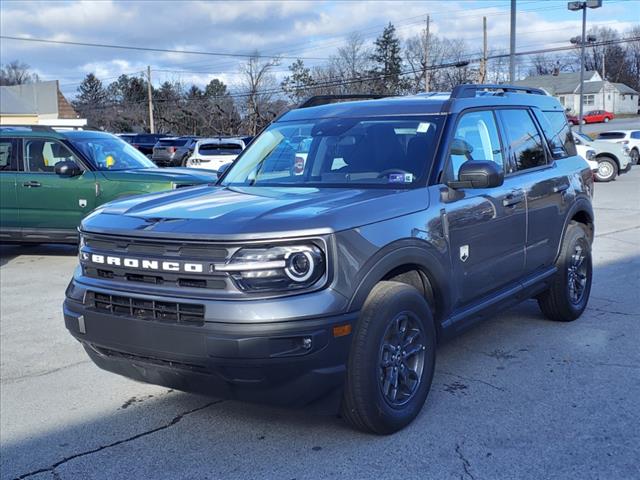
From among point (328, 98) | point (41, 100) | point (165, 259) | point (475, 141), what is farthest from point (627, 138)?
point (41, 100)

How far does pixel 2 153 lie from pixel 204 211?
7.83 m

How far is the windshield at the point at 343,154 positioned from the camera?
4.48 metres

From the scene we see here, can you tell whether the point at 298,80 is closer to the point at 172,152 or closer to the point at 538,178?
the point at 172,152

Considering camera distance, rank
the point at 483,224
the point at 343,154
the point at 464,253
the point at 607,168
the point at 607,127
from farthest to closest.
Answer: the point at 607,127, the point at 607,168, the point at 343,154, the point at 483,224, the point at 464,253

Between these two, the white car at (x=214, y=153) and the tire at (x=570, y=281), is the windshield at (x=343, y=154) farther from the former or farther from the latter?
the white car at (x=214, y=153)

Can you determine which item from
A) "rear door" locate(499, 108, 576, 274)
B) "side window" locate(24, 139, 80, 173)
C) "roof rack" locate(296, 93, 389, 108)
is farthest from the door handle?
"side window" locate(24, 139, 80, 173)

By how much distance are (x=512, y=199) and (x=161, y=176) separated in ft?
20.1

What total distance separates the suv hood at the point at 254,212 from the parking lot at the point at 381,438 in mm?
1246

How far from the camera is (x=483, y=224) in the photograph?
15.3 feet

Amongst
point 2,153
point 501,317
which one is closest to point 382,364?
point 501,317

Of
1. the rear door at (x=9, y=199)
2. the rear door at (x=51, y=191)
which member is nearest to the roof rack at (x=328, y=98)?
the rear door at (x=51, y=191)

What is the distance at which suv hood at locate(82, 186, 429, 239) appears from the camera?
3455 mm

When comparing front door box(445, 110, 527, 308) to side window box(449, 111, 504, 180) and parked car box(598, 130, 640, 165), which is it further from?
parked car box(598, 130, 640, 165)

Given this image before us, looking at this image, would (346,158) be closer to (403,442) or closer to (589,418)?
(403,442)
